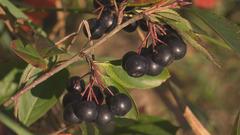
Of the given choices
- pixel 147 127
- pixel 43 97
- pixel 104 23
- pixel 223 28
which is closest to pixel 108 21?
pixel 104 23

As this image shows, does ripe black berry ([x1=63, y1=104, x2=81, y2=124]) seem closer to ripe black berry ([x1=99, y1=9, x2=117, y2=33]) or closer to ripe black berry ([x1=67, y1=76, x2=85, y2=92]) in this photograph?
ripe black berry ([x1=67, y1=76, x2=85, y2=92])

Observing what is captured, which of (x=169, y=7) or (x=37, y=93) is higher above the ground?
(x=169, y=7)

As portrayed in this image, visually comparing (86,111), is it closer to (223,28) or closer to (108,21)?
(108,21)

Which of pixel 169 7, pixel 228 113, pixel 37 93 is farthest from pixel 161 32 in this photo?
pixel 228 113

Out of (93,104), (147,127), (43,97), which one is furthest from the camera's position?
(147,127)

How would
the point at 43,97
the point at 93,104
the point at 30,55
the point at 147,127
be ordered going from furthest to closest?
the point at 147,127 → the point at 43,97 → the point at 93,104 → the point at 30,55

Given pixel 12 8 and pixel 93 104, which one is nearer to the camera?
pixel 93 104

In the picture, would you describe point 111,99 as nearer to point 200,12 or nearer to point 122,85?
point 122,85

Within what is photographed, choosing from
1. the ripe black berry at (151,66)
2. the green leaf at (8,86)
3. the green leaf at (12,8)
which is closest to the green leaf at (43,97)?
the green leaf at (8,86)
